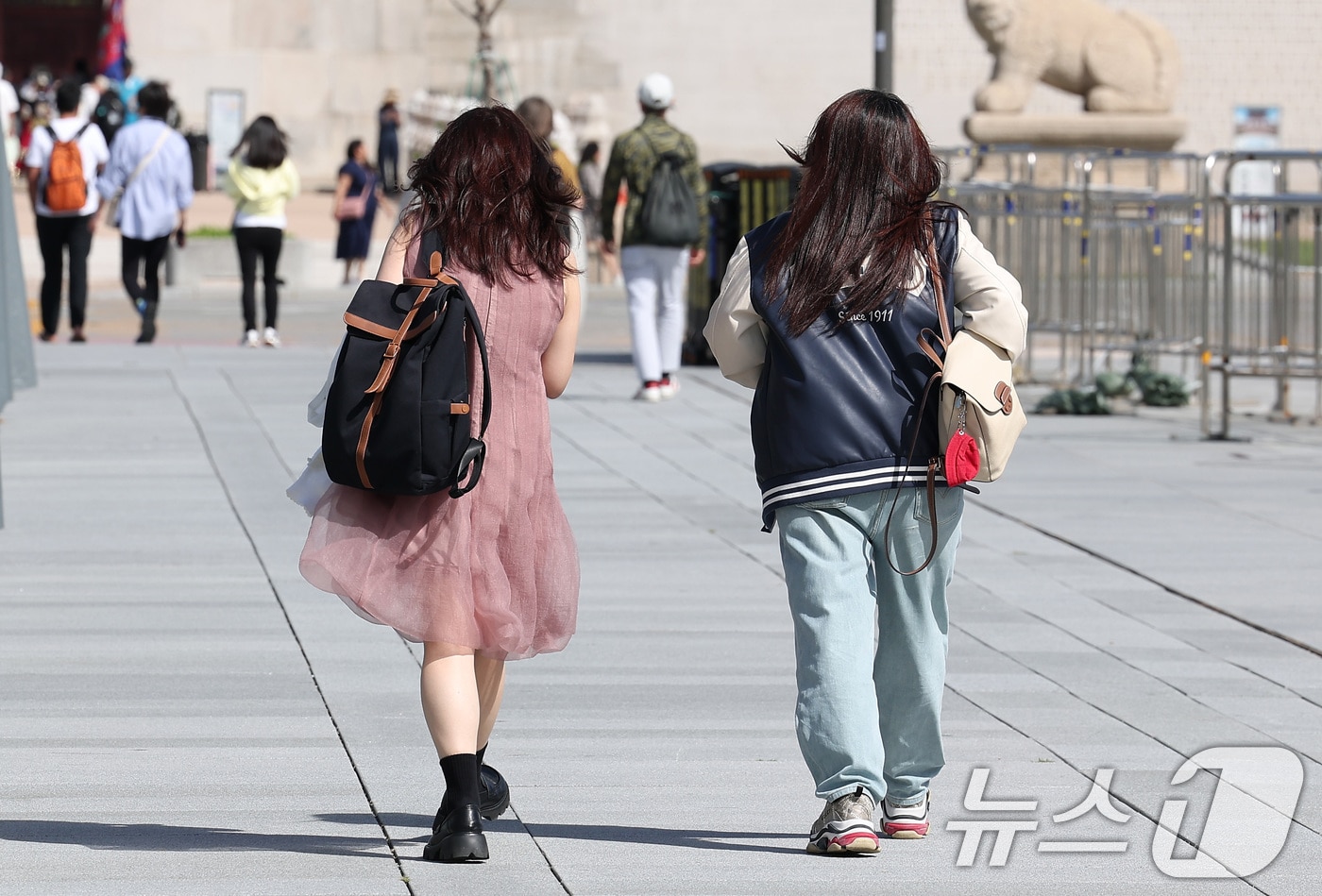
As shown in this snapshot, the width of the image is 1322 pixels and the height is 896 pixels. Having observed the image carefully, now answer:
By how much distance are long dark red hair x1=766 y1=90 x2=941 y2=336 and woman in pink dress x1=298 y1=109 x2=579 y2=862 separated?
21.6 inches

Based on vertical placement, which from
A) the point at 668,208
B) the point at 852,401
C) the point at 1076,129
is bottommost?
the point at 852,401

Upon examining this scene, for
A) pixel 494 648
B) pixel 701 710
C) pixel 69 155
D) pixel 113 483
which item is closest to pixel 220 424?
pixel 113 483

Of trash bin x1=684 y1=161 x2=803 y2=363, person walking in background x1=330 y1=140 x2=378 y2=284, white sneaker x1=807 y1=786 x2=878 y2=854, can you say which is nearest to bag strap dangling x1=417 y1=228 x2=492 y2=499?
white sneaker x1=807 y1=786 x2=878 y2=854

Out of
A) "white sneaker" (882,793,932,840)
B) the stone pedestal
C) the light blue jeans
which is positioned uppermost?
the stone pedestal

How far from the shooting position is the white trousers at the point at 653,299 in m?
13.4

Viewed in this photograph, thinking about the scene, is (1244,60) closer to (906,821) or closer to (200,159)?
(200,159)

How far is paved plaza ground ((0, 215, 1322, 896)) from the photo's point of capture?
4719mm

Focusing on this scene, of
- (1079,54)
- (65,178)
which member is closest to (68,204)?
(65,178)

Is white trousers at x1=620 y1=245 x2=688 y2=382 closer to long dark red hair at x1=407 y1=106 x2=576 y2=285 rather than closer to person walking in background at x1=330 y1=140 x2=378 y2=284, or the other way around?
long dark red hair at x1=407 y1=106 x2=576 y2=285

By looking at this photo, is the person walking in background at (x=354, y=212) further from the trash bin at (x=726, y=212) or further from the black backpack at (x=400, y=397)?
the black backpack at (x=400, y=397)

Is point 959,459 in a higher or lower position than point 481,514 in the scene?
higher

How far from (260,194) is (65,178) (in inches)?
57.7

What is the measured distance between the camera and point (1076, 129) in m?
23.8

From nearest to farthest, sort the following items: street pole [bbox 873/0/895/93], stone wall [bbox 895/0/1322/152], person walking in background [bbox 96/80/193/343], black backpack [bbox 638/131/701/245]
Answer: black backpack [bbox 638/131/701/245] < street pole [bbox 873/0/895/93] < person walking in background [bbox 96/80/193/343] < stone wall [bbox 895/0/1322/152]
